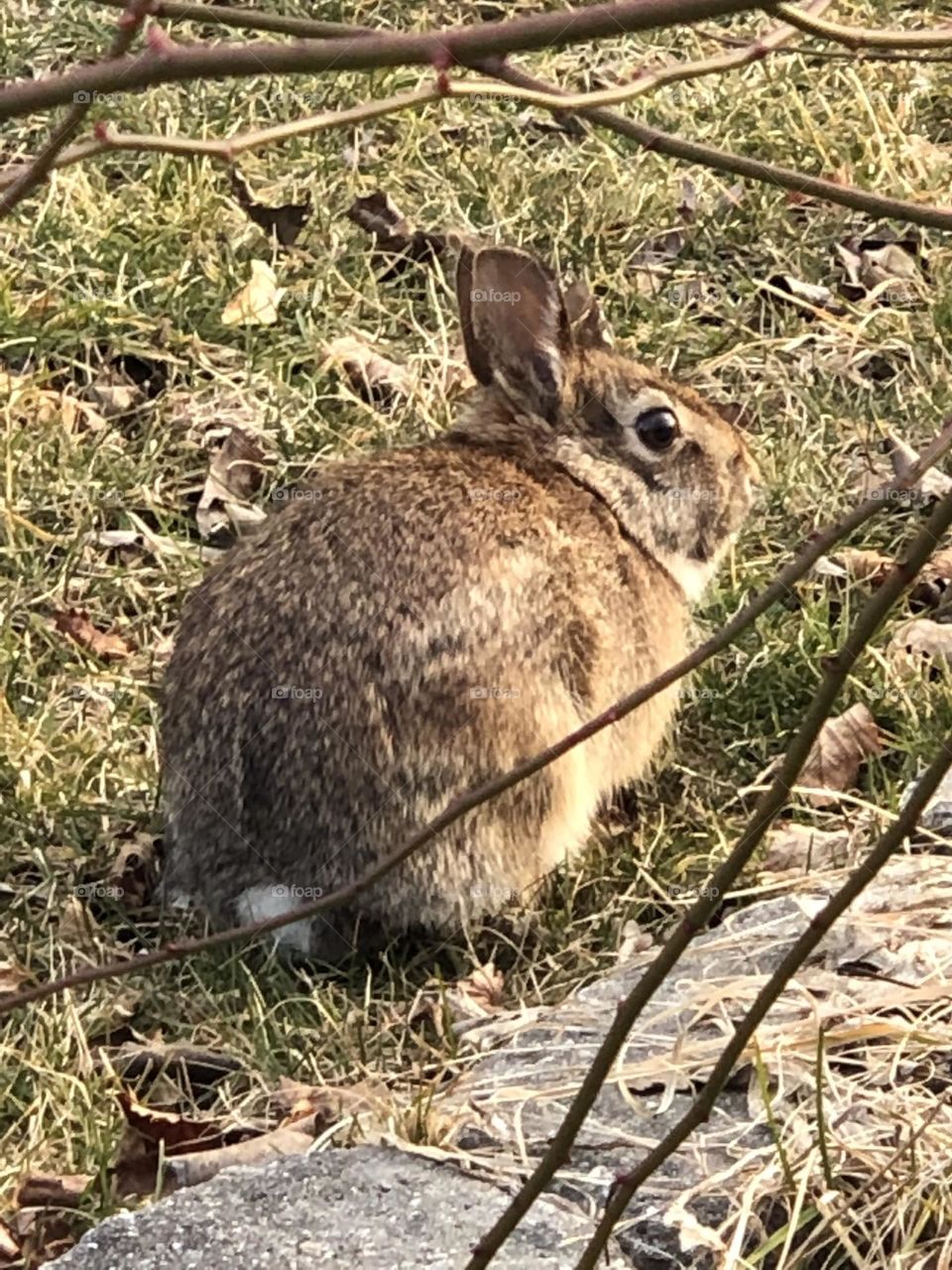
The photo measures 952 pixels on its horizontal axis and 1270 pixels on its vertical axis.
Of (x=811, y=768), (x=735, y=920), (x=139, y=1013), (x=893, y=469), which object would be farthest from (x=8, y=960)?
(x=893, y=469)

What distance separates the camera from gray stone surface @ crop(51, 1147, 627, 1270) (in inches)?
118

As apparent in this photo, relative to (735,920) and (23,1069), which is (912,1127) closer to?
(735,920)

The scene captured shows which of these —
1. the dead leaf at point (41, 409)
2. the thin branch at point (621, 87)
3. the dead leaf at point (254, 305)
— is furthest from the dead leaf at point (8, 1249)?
the dead leaf at point (254, 305)

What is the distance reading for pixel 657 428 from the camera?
462 cm

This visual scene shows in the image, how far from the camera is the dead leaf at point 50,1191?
3.43 meters

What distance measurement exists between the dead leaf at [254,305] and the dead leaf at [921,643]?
1.95 metres

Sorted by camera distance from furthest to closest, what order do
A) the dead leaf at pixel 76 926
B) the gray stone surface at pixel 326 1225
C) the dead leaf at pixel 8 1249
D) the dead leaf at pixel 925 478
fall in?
the dead leaf at pixel 925 478, the dead leaf at pixel 76 926, the dead leaf at pixel 8 1249, the gray stone surface at pixel 326 1225

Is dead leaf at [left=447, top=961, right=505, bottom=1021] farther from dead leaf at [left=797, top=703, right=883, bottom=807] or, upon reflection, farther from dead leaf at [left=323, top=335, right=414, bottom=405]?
dead leaf at [left=323, top=335, right=414, bottom=405]

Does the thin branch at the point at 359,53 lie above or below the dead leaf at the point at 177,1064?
above

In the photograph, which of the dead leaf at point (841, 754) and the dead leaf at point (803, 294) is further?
the dead leaf at point (803, 294)

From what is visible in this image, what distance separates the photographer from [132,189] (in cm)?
604

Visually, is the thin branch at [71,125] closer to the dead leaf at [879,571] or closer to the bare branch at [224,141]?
the bare branch at [224,141]

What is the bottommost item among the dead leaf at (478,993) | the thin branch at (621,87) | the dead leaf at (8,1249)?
the dead leaf at (8,1249)

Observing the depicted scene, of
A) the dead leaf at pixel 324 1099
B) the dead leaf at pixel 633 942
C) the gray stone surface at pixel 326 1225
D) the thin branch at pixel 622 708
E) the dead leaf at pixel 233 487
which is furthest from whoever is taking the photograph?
the dead leaf at pixel 233 487
